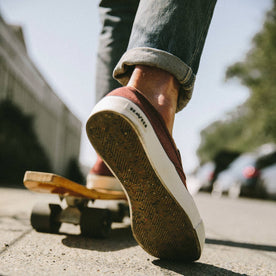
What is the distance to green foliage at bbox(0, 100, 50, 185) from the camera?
7.06 meters

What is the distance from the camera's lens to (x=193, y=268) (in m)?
1.05

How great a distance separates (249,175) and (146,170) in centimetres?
828

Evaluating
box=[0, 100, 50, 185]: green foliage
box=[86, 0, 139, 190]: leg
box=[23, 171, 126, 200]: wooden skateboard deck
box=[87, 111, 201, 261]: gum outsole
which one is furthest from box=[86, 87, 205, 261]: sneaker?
box=[0, 100, 50, 185]: green foliage

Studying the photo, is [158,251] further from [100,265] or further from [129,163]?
[129,163]

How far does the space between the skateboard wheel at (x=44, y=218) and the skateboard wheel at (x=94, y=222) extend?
0.42ft

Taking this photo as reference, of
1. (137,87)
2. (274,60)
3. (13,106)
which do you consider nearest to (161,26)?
(137,87)

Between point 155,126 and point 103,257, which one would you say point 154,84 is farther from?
point 103,257

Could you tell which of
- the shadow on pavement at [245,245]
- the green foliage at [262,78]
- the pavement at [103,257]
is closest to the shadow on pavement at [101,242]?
the pavement at [103,257]

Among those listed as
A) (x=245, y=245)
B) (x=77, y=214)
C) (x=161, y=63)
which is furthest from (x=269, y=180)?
(x=161, y=63)

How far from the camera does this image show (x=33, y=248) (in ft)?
3.79

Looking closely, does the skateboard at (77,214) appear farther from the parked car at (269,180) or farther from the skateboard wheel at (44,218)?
the parked car at (269,180)

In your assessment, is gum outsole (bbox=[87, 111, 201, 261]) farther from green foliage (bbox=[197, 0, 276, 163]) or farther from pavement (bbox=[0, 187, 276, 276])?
green foliage (bbox=[197, 0, 276, 163])

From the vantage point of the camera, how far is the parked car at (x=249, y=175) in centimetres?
868

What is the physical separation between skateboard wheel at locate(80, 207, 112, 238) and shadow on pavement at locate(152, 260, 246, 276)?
37cm
